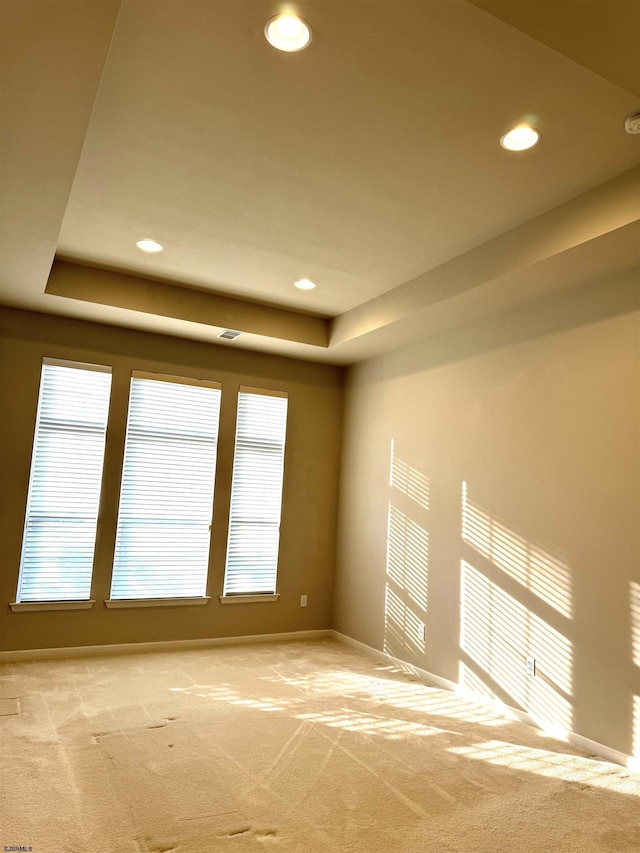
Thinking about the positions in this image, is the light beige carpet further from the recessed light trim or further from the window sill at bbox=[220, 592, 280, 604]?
the recessed light trim

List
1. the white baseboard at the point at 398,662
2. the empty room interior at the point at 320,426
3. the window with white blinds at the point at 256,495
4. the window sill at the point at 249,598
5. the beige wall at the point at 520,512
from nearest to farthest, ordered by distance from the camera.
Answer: the empty room interior at the point at 320,426, the beige wall at the point at 520,512, the white baseboard at the point at 398,662, the window sill at the point at 249,598, the window with white blinds at the point at 256,495

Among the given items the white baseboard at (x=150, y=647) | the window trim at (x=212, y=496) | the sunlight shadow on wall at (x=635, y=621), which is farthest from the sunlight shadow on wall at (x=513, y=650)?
the window trim at (x=212, y=496)

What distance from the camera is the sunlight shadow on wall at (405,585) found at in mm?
5039

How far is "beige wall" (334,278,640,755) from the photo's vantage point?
3516 mm

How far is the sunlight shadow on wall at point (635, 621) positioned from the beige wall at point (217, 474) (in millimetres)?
3422

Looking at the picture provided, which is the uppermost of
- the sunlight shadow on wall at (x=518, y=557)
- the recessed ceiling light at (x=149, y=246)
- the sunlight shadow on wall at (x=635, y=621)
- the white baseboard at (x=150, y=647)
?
the recessed ceiling light at (x=149, y=246)

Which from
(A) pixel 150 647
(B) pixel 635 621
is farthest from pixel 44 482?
(B) pixel 635 621

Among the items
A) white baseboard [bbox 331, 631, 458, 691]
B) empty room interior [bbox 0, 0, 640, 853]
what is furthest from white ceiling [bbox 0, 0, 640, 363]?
white baseboard [bbox 331, 631, 458, 691]

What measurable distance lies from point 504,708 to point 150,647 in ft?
9.93

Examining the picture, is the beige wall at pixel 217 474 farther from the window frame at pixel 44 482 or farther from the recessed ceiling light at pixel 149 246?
the recessed ceiling light at pixel 149 246

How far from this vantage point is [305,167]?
10.5ft

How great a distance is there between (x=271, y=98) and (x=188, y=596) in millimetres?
4328

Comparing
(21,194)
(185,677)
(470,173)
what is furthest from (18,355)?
(470,173)

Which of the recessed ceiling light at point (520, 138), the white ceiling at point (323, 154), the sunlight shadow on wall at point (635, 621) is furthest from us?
the sunlight shadow on wall at point (635, 621)
